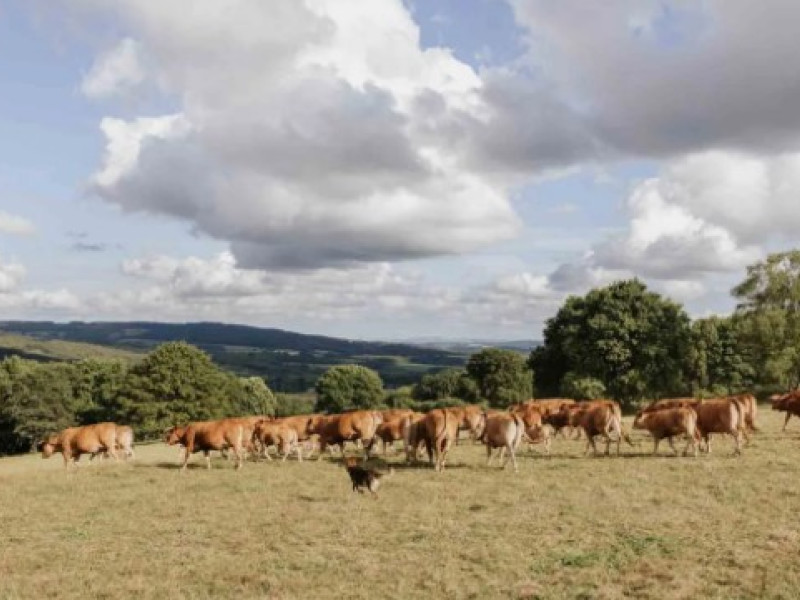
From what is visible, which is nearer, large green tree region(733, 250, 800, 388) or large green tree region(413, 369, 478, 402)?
large green tree region(733, 250, 800, 388)

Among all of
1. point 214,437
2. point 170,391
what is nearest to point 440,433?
point 214,437

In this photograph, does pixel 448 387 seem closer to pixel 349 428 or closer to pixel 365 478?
pixel 349 428

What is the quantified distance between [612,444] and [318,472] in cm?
1160

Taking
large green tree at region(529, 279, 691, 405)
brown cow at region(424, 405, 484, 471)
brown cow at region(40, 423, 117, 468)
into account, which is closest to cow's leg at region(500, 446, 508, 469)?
brown cow at region(424, 405, 484, 471)

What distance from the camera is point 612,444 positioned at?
89.6 ft

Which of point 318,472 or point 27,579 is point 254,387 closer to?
point 318,472

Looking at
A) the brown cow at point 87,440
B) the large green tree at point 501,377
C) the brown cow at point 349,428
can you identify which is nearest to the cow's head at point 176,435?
the brown cow at point 87,440

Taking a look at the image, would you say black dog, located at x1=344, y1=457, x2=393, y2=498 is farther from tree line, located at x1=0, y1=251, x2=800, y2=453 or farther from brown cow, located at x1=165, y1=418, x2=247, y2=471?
tree line, located at x1=0, y1=251, x2=800, y2=453

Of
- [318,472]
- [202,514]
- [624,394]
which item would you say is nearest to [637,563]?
[202,514]

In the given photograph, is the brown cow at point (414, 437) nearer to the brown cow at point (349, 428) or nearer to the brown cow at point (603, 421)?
the brown cow at point (349, 428)

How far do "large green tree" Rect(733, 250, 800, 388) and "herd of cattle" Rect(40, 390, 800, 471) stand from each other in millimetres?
28098

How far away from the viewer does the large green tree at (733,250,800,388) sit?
53.8 m

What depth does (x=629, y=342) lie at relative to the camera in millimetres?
57312

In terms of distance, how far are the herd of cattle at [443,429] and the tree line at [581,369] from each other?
26254 millimetres
